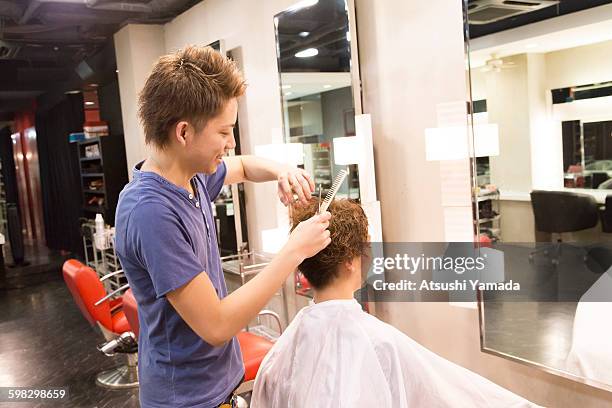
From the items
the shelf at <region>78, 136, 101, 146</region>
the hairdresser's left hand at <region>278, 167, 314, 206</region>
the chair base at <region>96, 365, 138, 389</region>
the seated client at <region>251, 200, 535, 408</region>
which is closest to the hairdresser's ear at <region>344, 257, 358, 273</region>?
the seated client at <region>251, 200, 535, 408</region>

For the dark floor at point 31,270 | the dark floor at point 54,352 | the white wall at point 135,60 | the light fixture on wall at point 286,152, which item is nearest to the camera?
the light fixture on wall at point 286,152

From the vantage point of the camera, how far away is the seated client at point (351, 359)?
139cm

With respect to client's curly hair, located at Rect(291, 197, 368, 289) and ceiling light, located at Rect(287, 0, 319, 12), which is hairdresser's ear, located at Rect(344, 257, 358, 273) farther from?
ceiling light, located at Rect(287, 0, 319, 12)

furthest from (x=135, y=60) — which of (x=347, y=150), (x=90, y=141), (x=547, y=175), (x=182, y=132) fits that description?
(x=182, y=132)

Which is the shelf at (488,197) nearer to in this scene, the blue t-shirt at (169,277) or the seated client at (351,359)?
the seated client at (351,359)

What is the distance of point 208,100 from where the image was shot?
112 centimetres

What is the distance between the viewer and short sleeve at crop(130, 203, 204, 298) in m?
1.07

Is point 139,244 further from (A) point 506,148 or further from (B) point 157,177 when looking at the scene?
(A) point 506,148

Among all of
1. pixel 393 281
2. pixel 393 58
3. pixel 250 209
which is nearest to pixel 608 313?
pixel 393 281

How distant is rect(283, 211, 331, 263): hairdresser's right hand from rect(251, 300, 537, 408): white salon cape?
36cm

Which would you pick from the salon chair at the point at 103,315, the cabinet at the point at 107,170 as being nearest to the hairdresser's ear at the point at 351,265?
the salon chair at the point at 103,315

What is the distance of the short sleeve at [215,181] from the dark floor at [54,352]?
2.26 meters

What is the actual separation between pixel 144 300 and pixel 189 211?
0.22m

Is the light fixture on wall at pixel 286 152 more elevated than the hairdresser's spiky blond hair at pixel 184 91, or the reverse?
the hairdresser's spiky blond hair at pixel 184 91
